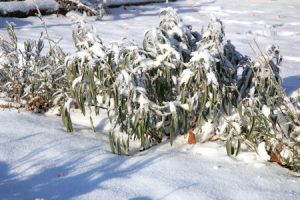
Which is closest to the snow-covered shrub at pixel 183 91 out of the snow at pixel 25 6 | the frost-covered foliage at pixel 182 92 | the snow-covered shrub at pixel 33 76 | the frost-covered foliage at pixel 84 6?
the frost-covered foliage at pixel 182 92

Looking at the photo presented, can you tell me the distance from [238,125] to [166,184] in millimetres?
580

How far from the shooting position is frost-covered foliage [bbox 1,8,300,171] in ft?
7.99

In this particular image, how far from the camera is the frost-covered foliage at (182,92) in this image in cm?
244

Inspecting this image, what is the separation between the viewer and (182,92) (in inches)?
102

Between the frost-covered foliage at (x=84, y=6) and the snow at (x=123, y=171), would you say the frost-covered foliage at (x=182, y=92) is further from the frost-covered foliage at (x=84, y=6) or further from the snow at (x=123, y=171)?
the frost-covered foliage at (x=84, y=6)

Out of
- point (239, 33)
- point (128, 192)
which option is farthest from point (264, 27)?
point (128, 192)

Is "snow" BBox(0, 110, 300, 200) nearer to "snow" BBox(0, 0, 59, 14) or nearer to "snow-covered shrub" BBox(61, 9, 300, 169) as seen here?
"snow-covered shrub" BBox(61, 9, 300, 169)

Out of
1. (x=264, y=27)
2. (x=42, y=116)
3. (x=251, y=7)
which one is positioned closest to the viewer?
(x=42, y=116)

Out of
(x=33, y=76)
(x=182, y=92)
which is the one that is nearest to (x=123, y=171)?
(x=182, y=92)

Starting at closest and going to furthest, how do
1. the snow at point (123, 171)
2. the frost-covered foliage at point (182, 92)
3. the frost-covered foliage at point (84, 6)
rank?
the snow at point (123, 171), the frost-covered foliage at point (182, 92), the frost-covered foliage at point (84, 6)

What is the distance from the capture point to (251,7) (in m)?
10.1

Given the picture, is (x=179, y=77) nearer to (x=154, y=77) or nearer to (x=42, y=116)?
(x=154, y=77)

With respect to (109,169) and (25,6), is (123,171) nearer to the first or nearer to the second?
(109,169)

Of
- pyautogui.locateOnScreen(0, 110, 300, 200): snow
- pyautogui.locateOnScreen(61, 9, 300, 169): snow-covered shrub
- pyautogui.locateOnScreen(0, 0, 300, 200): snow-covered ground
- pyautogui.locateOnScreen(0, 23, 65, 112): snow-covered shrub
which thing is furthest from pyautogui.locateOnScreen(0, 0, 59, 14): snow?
pyautogui.locateOnScreen(0, 110, 300, 200): snow
